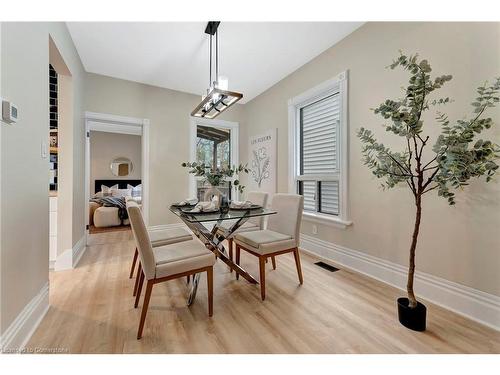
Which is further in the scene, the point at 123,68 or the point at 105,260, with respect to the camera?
the point at 123,68

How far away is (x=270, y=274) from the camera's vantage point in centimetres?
242

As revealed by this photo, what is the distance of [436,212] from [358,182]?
757 mm

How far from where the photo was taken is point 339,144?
8.98 ft

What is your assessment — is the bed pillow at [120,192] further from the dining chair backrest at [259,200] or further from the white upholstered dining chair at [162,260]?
the white upholstered dining chair at [162,260]

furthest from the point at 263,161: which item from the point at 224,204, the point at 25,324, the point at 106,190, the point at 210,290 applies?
the point at 106,190

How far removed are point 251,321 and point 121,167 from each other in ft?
24.2

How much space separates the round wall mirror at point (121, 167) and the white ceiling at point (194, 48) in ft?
14.8

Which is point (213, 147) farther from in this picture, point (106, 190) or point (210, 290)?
point (106, 190)

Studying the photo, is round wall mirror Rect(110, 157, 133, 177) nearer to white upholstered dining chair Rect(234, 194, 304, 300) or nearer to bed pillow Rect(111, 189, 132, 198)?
bed pillow Rect(111, 189, 132, 198)

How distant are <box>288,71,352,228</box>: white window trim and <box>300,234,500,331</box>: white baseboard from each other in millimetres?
366

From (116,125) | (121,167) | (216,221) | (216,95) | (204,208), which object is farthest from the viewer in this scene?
(121,167)
